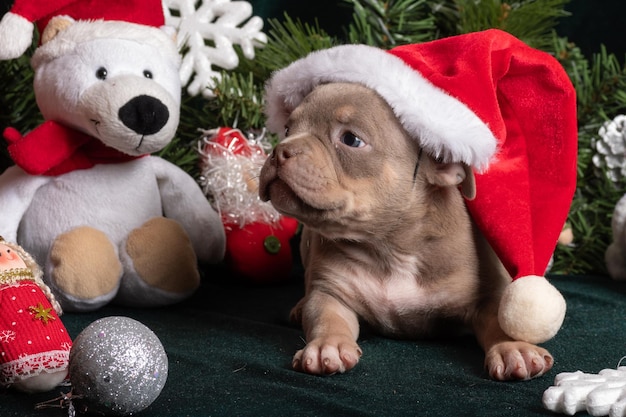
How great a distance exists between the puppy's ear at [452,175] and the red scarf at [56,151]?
3.06ft

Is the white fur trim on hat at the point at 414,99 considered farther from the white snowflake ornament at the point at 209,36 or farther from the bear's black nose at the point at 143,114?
the white snowflake ornament at the point at 209,36

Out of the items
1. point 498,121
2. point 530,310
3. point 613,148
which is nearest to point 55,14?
point 498,121

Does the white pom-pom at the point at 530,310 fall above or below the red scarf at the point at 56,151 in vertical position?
below

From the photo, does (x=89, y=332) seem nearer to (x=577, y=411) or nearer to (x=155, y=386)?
(x=155, y=386)

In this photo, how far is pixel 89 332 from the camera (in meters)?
1.40


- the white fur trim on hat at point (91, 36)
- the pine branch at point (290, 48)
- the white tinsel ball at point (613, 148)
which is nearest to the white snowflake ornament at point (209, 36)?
the pine branch at point (290, 48)

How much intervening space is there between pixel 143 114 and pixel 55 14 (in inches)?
17.0

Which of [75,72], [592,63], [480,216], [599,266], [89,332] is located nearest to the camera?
[89,332]

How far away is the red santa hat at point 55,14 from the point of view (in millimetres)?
2102

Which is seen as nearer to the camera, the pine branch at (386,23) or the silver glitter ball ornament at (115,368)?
the silver glitter ball ornament at (115,368)

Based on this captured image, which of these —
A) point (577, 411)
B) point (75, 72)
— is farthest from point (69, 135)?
point (577, 411)

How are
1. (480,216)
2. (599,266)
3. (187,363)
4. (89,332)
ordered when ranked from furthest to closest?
(599,266)
(480,216)
(187,363)
(89,332)

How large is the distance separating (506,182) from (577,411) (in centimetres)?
67

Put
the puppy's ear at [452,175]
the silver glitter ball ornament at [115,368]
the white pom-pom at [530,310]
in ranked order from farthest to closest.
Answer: the puppy's ear at [452,175] → the white pom-pom at [530,310] → the silver glitter ball ornament at [115,368]
